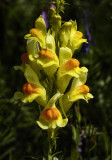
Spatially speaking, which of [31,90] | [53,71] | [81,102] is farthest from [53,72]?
[81,102]

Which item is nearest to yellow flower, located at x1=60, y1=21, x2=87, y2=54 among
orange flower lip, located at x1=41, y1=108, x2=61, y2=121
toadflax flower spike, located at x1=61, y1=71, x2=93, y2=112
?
toadflax flower spike, located at x1=61, y1=71, x2=93, y2=112

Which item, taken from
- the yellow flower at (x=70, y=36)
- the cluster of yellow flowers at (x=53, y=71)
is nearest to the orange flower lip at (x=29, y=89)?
the cluster of yellow flowers at (x=53, y=71)

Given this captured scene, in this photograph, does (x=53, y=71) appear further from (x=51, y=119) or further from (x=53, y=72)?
(x=51, y=119)

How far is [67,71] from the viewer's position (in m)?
1.13

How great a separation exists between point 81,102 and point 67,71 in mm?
914

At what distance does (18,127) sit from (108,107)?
0.64 meters

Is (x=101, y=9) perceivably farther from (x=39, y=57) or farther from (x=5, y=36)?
(x=39, y=57)

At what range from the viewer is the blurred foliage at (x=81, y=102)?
168 centimetres

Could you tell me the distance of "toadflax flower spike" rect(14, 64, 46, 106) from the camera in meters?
1.12

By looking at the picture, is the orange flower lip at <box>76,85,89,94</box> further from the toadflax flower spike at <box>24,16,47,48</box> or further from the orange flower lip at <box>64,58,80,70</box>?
the toadflax flower spike at <box>24,16,47,48</box>

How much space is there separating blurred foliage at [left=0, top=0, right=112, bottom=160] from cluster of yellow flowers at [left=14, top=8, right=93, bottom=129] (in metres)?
0.15

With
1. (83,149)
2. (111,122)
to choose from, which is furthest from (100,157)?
(111,122)

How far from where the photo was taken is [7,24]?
8.92 feet

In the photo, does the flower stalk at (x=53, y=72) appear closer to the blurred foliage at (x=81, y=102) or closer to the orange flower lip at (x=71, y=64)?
the orange flower lip at (x=71, y=64)
